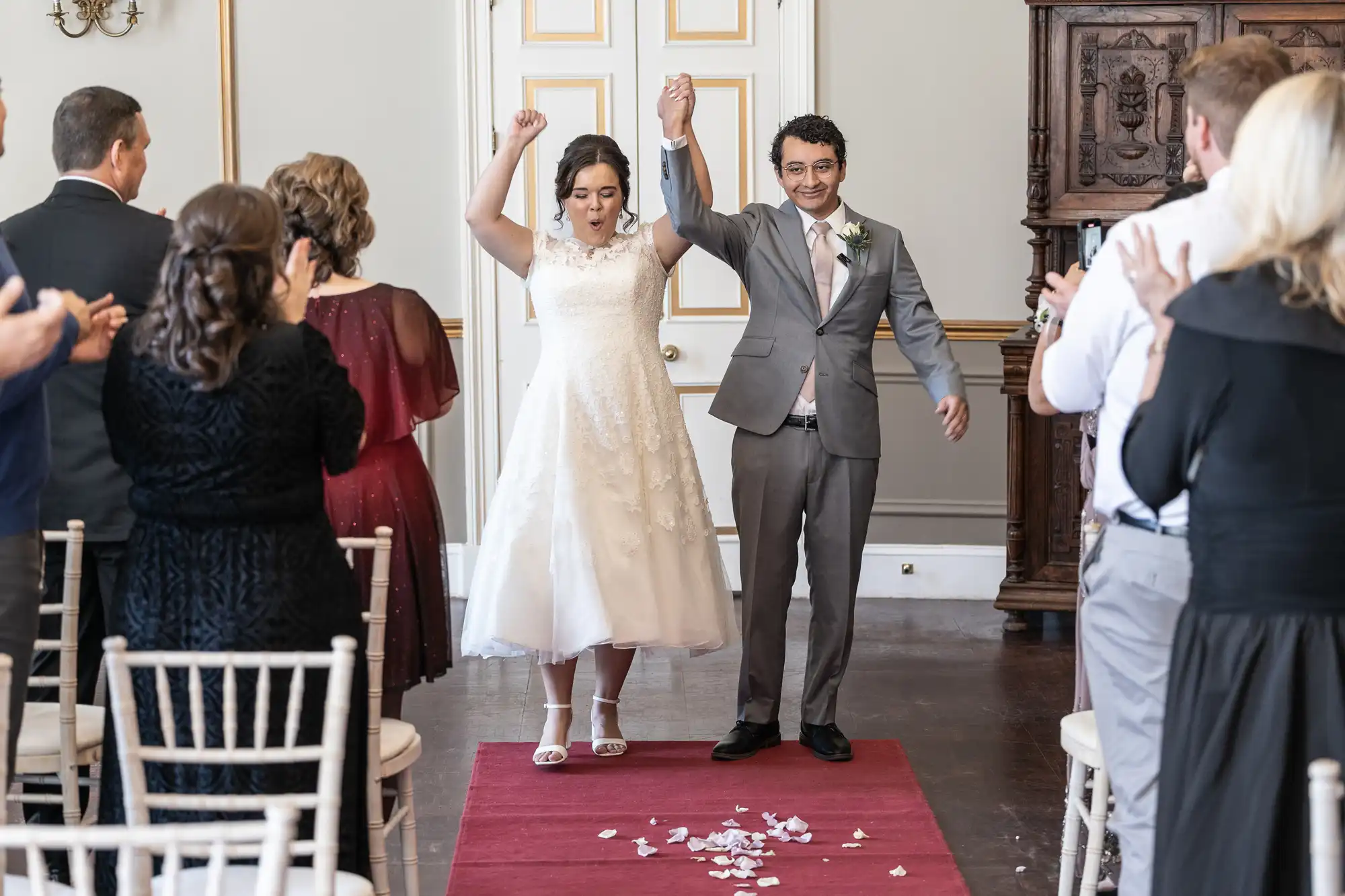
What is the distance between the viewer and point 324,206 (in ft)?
10.3

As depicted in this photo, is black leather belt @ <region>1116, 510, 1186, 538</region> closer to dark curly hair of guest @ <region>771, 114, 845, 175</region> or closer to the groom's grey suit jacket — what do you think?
the groom's grey suit jacket

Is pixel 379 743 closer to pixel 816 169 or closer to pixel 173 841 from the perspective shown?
pixel 173 841

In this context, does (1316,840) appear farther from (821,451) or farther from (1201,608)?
(821,451)

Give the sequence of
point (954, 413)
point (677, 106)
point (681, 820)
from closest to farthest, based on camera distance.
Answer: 1. point (681, 820)
2. point (677, 106)
3. point (954, 413)

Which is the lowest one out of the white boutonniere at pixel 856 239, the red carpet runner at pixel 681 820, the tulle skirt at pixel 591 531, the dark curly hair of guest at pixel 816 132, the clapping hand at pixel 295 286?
the red carpet runner at pixel 681 820

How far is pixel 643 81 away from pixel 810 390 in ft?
8.50

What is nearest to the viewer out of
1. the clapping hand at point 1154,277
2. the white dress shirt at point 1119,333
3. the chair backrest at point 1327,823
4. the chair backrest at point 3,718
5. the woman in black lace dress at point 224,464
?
the chair backrest at point 1327,823

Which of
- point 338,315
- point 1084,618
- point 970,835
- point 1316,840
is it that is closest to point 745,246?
point 338,315

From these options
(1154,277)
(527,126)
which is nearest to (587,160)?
(527,126)

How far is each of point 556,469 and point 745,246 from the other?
2.61ft

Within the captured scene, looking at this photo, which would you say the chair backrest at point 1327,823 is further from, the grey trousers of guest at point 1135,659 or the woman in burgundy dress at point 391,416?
the woman in burgundy dress at point 391,416

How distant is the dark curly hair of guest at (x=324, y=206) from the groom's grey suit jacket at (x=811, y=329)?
1053 millimetres

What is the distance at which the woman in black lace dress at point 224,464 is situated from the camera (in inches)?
94.1

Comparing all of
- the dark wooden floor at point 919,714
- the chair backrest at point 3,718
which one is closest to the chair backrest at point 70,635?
the dark wooden floor at point 919,714
